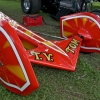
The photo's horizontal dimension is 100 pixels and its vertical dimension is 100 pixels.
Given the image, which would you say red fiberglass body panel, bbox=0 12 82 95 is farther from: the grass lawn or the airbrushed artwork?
the grass lawn

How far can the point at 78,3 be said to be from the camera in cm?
410

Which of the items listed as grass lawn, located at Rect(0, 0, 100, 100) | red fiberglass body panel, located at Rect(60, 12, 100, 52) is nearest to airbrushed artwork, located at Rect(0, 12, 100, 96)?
red fiberglass body panel, located at Rect(60, 12, 100, 52)

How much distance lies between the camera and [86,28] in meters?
2.91

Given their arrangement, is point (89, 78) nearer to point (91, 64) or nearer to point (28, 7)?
point (91, 64)

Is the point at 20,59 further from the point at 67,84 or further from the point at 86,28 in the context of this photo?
the point at 86,28

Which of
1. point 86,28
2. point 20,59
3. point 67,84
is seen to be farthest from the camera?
point 86,28

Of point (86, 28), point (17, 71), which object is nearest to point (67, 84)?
point (17, 71)

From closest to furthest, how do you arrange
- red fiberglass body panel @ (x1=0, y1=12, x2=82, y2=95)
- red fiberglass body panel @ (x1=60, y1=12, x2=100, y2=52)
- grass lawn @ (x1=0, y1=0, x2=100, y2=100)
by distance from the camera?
1. red fiberglass body panel @ (x1=0, y1=12, x2=82, y2=95)
2. grass lawn @ (x1=0, y1=0, x2=100, y2=100)
3. red fiberglass body panel @ (x1=60, y1=12, x2=100, y2=52)

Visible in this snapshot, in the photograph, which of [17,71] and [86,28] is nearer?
[17,71]

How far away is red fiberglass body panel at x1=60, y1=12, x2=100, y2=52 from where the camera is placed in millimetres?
2795

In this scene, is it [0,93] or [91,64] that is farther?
[91,64]

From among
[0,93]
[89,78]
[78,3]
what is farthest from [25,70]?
[78,3]

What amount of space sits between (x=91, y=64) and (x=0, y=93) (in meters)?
1.27

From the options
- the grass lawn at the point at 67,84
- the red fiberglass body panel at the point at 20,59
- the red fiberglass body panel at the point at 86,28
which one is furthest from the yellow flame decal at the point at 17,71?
the red fiberglass body panel at the point at 86,28
